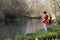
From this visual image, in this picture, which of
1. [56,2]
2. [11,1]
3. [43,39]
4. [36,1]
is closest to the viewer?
[43,39]

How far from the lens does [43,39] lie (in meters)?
16.2

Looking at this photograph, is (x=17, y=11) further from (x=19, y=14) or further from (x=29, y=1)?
(x=29, y=1)

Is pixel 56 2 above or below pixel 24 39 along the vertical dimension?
above

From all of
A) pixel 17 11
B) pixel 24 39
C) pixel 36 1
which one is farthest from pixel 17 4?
pixel 24 39

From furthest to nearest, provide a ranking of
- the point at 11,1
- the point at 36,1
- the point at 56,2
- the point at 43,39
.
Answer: the point at 36,1
the point at 11,1
the point at 56,2
the point at 43,39

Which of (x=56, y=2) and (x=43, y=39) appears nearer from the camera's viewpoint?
(x=43, y=39)

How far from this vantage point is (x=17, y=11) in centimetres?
4347

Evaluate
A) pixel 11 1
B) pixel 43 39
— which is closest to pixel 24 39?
pixel 43 39

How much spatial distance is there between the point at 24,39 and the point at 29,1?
31.1 m

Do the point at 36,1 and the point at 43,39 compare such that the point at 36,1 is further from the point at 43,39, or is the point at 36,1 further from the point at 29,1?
the point at 43,39

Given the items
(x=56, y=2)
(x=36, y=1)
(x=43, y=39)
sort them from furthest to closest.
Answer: (x=36, y=1) → (x=56, y=2) → (x=43, y=39)

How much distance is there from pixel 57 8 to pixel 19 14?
1602 centimetres

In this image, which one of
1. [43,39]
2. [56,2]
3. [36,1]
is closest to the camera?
[43,39]

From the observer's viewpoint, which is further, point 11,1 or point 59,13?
point 11,1
